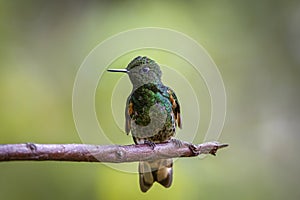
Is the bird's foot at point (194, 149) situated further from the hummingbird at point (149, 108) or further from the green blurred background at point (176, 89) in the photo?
the green blurred background at point (176, 89)

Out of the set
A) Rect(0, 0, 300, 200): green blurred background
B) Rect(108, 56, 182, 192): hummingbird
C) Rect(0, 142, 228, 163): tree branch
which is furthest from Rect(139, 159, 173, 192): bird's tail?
Rect(0, 0, 300, 200): green blurred background

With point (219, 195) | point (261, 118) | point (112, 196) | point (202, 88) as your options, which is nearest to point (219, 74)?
point (202, 88)

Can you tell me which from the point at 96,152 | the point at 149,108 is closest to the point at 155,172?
the point at 149,108

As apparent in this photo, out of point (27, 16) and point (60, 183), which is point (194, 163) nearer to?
point (60, 183)

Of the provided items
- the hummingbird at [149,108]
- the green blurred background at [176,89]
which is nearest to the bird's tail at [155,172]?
the hummingbird at [149,108]

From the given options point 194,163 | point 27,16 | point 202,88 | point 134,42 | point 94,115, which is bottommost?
point 194,163

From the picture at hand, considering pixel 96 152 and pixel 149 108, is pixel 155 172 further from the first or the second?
pixel 96 152
